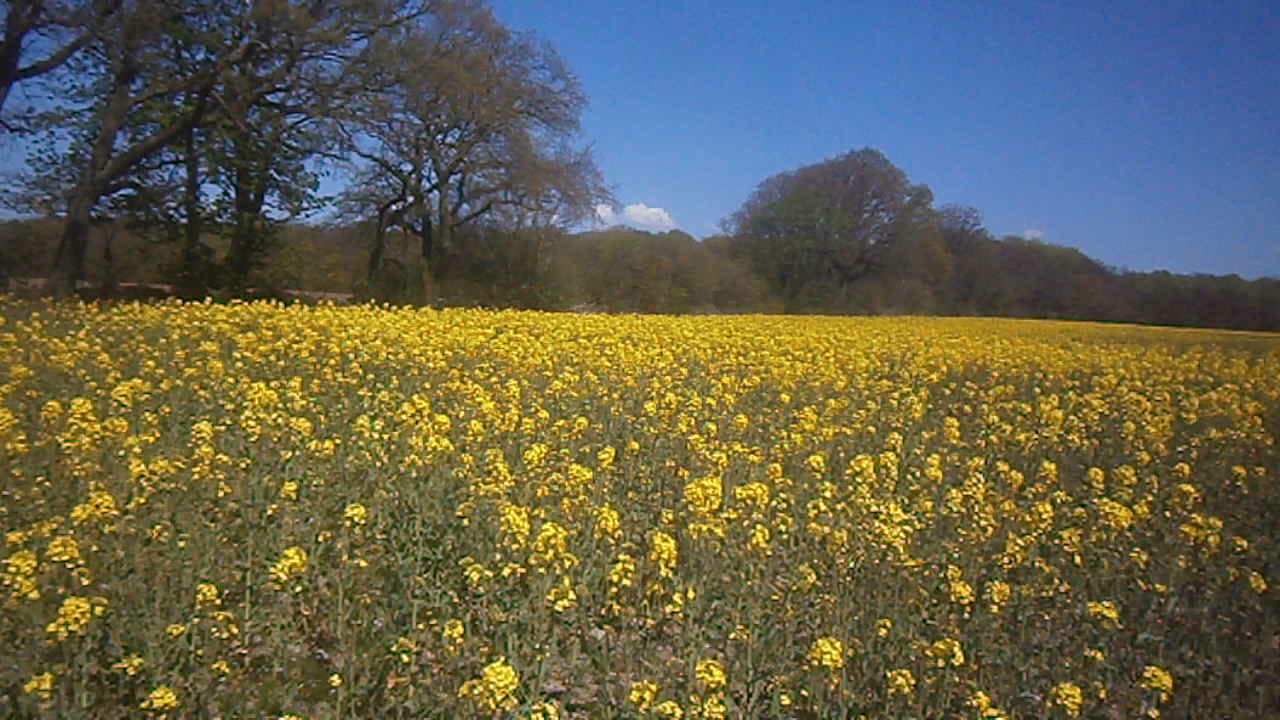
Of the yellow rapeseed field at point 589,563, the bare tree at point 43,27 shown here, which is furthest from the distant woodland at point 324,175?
the yellow rapeseed field at point 589,563

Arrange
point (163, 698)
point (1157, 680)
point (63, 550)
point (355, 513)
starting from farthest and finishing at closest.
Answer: point (355, 513)
point (1157, 680)
point (63, 550)
point (163, 698)

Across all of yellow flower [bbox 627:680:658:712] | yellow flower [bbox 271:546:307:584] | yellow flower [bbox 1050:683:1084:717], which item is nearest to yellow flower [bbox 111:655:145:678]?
yellow flower [bbox 271:546:307:584]

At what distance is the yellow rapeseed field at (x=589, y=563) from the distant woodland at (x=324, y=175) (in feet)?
42.6

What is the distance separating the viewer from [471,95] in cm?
2342

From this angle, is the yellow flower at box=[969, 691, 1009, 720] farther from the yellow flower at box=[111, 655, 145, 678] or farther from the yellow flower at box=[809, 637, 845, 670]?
the yellow flower at box=[111, 655, 145, 678]

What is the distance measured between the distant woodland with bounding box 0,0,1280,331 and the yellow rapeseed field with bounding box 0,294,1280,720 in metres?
13.0

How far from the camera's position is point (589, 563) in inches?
167

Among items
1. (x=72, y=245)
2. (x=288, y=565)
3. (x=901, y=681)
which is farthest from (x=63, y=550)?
(x=72, y=245)

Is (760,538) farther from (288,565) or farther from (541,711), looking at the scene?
(288,565)

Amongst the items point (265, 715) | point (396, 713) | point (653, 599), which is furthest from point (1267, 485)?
point (265, 715)

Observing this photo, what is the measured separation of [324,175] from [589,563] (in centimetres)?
2155

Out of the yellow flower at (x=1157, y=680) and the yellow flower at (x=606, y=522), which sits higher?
the yellow flower at (x=606, y=522)

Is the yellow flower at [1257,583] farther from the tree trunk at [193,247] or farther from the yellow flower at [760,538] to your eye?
the tree trunk at [193,247]

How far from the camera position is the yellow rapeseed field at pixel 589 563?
3322mm
